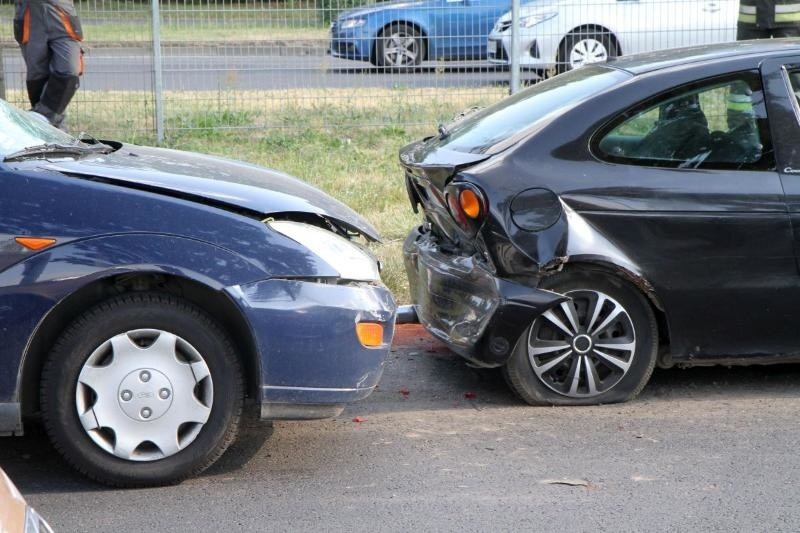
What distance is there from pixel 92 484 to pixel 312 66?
7020 millimetres

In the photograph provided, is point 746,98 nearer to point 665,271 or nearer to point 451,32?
point 665,271

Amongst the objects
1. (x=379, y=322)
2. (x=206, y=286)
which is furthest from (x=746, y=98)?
(x=206, y=286)

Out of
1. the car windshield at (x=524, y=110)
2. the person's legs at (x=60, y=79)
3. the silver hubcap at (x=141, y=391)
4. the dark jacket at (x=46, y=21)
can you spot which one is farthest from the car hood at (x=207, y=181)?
the dark jacket at (x=46, y=21)

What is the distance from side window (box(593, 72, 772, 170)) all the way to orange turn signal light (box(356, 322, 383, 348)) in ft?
4.92

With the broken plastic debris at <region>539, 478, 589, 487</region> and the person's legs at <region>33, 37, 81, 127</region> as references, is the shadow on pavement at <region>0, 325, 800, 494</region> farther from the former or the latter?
the person's legs at <region>33, 37, 81, 127</region>

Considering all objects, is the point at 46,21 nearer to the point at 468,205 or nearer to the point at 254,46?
the point at 254,46

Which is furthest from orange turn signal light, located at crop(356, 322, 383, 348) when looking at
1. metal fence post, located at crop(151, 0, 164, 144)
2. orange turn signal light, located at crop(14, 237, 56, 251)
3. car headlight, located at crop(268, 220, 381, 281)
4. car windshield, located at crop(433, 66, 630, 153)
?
metal fence post, located at crop(151, 0, 164, 144)

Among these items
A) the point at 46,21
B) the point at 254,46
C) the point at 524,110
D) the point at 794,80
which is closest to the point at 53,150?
the point at 524,110

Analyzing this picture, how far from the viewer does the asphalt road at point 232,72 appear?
10.8 m

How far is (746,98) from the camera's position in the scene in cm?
555

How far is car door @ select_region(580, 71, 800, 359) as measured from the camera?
Answer: 5.34 meters

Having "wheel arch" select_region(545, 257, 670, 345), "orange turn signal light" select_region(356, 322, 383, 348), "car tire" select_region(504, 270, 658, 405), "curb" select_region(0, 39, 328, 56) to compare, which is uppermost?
"curb" select_region(0, 39, 328, 56)

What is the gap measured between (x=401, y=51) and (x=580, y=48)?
175 cm

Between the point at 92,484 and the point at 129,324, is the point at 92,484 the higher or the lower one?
the lower one
